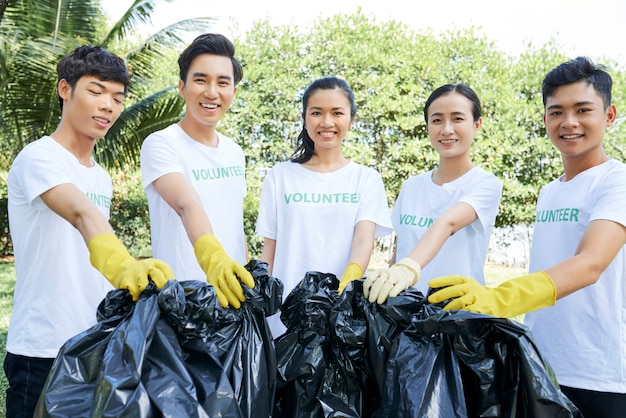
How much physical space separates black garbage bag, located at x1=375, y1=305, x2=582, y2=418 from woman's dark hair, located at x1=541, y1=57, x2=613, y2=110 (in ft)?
3.67

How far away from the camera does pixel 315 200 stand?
8.19 feet

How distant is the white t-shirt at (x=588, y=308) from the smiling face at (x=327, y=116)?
0.95m

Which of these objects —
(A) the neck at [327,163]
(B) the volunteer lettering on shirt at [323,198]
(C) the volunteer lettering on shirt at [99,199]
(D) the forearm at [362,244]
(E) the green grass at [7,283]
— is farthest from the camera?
A: (E) the green grass at [7,283]

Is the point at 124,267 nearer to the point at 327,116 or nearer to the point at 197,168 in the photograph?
the point at 197,168

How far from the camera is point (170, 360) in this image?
1.48 metres

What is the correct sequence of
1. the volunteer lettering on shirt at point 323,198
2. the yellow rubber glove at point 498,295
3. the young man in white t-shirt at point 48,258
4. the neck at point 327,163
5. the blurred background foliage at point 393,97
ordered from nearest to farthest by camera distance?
the yellow rubber glove at point 498,295, the young man in white t-shirt at point 48,258, the volunteer lettering on shirt at point 323,198, the neck at point 327,163, the blurred background foliage at point 393,97

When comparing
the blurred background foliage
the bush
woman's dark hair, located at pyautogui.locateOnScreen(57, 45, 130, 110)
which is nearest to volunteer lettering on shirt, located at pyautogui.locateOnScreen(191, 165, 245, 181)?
woman's dark hair, located at pyautogui.locateOnScreen(57, 45, 130, 110)

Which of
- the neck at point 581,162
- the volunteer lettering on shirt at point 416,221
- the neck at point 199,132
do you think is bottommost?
the volunteer lettering on shirt at point 416,221

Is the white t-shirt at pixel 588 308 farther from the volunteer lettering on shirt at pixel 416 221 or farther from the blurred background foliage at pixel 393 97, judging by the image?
the blurred background foliage at pixel 393 97

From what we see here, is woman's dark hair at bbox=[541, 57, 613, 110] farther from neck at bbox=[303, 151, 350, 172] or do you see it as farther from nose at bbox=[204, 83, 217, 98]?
nose at bbox=[204, 83, 217, 98]

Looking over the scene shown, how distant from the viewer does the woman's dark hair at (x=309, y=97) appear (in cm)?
256

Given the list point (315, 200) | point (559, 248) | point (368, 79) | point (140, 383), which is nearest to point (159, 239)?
point (315, 200)

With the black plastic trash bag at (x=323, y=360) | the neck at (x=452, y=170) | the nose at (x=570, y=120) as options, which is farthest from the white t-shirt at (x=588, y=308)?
the black plastic trash bag at (x=323, y=360)

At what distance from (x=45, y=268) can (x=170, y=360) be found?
886 millimetres
